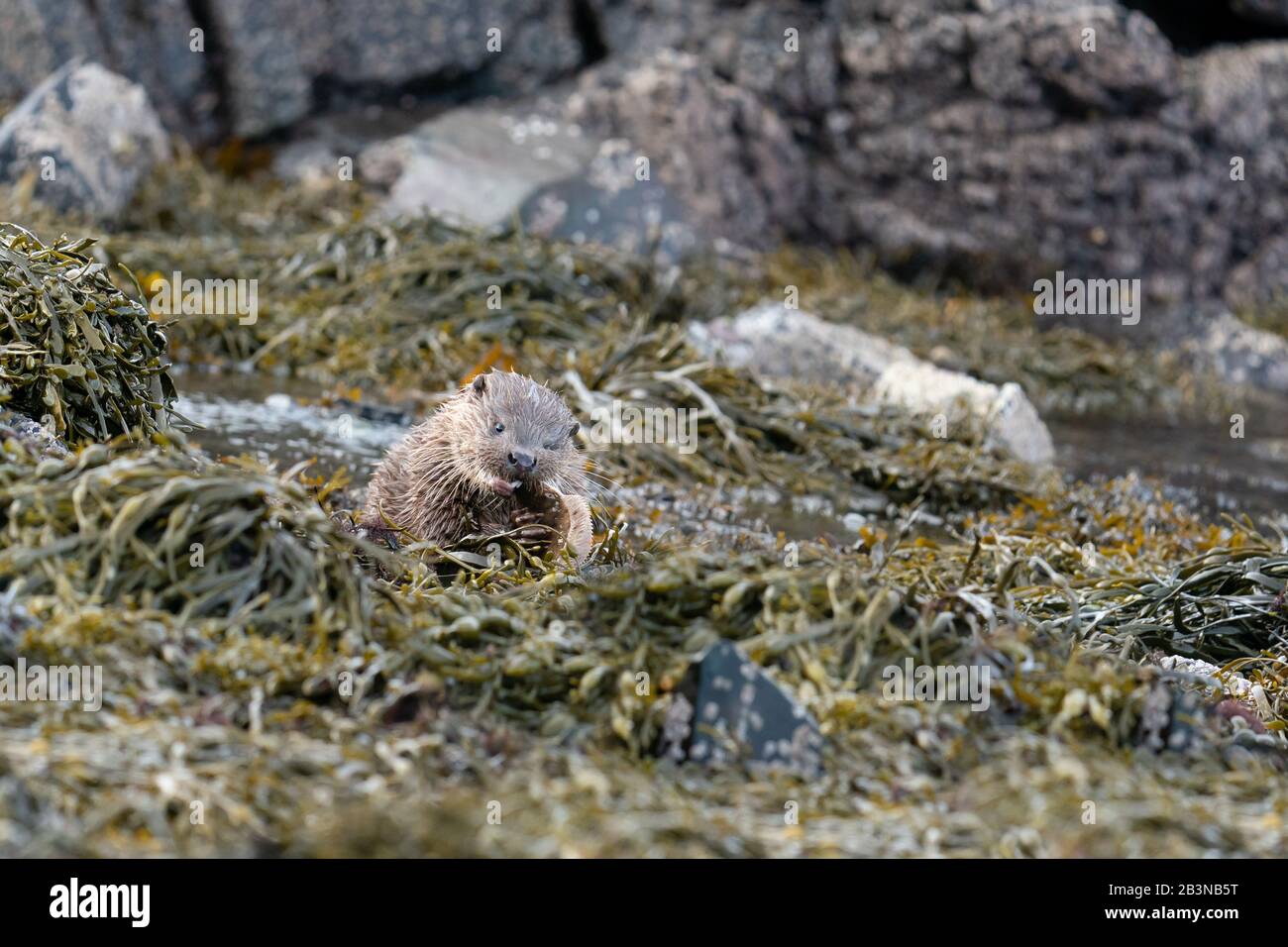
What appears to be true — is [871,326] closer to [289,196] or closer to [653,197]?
[653,197]

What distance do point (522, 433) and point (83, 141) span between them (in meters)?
7.25

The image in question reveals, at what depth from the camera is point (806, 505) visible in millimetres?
7410

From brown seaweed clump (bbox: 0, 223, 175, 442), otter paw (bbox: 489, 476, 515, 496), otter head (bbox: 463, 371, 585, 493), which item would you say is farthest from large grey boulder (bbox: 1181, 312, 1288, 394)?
brown seaweed clump (bbox: 0, 223, 175, 442)

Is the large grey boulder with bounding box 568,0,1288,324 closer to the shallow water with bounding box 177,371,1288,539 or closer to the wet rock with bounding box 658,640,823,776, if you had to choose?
the shallow water with bounding box 177,371,1288,539

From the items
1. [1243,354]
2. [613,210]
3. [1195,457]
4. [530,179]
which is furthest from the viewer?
[1243,354]

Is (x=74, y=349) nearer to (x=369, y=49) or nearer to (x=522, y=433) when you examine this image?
(x=522, y=433)

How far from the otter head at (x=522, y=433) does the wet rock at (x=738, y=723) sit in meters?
1.78

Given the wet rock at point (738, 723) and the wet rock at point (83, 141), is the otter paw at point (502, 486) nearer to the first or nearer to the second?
the wet rock at point (738, 723)

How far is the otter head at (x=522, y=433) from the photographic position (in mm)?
5207

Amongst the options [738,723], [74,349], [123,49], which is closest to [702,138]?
[123,49]
